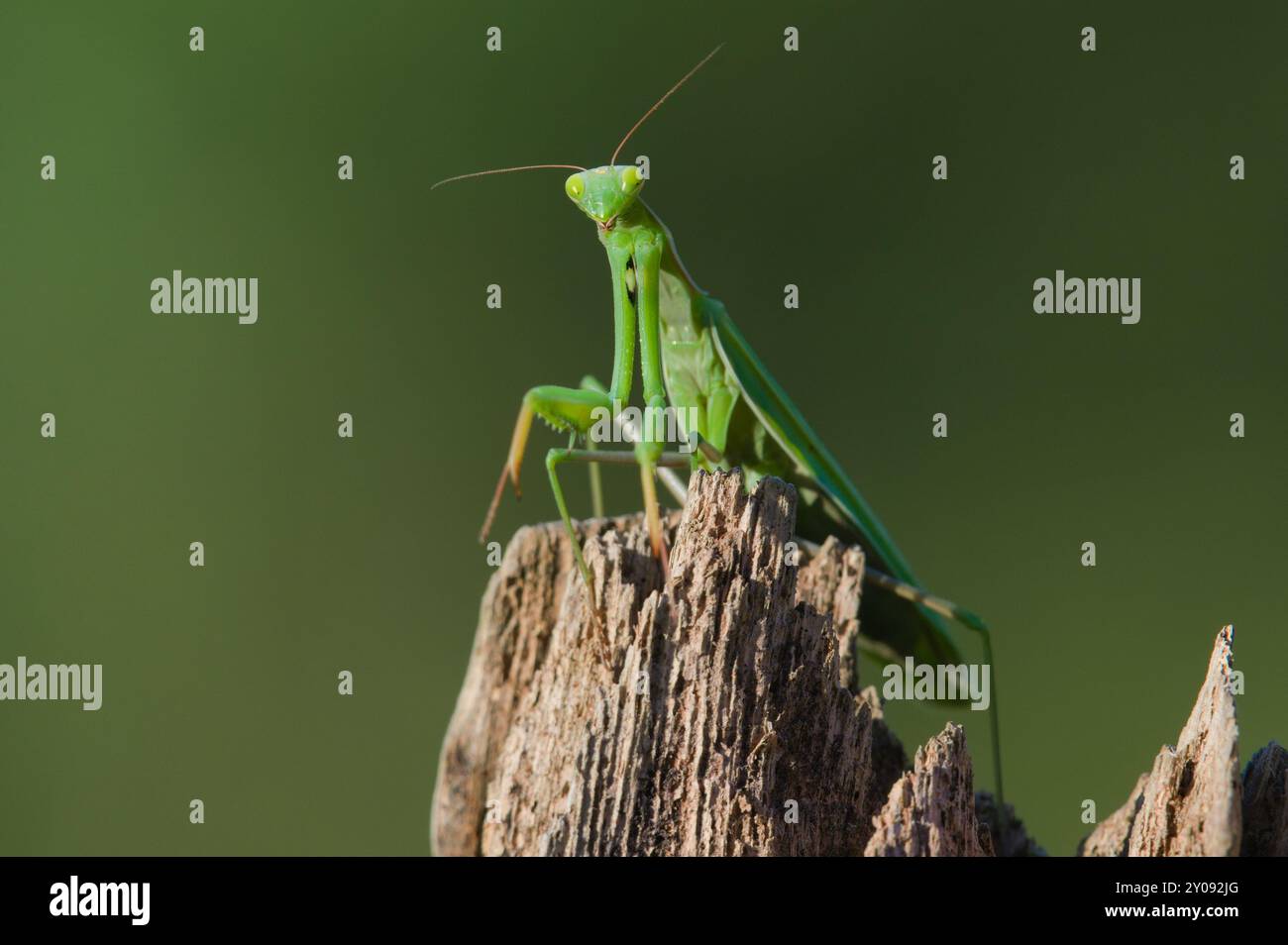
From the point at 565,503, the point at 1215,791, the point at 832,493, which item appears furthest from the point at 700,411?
the point at 1215,791

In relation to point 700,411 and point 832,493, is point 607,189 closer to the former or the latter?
point 700,411

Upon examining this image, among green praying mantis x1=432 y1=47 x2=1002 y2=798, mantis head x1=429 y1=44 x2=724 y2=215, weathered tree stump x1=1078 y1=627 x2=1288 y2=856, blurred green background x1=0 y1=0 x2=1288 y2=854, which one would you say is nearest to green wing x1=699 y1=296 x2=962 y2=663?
green praying mantis x1=432 y1=47 x2=1002 y2=798

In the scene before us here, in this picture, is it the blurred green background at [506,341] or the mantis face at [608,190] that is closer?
the mantis face at [608,190]

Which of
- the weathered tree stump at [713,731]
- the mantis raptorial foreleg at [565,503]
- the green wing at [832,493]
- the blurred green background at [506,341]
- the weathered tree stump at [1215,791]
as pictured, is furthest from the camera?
the blurred green background at [506,341]

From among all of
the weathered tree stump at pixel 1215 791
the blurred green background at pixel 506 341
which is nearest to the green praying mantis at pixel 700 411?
the weathered tree stump at pixel 1215 791

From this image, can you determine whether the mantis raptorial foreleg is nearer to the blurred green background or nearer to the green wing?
the green wing

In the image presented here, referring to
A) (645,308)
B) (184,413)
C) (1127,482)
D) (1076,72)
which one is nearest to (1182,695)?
(1127,482)

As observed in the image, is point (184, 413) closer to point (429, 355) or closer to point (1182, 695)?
point (429, 355)

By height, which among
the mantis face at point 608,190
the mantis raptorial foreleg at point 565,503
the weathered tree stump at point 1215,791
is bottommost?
the weathered tree stump at point 1215,791

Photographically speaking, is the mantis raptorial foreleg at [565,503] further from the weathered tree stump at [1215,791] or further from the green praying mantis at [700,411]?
the weathered tree stump at [1215,791]
